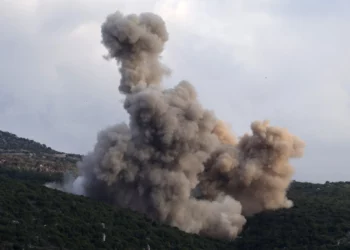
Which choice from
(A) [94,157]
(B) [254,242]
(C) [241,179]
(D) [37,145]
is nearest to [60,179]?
(A) [94,157]

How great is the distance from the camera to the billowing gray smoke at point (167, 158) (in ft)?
173

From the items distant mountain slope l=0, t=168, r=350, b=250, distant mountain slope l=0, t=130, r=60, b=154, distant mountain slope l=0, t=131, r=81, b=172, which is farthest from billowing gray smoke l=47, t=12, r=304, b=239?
distant mountain slope l=0, t=130, r=60, b=154

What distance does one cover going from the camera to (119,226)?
150ft

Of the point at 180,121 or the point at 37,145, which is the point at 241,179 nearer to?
the point at 180,121

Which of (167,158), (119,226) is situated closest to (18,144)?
(167,158)

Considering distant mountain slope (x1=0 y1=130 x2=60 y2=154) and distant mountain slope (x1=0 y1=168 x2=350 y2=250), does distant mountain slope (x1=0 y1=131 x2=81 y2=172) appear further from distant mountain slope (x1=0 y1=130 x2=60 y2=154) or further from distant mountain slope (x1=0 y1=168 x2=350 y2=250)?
distant mountain slope (x1=0 y1=168 x2=350 y2=250)

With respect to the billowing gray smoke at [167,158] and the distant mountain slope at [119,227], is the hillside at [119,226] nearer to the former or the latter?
the distant mountain slope at [119,227]

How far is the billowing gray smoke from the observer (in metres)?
52.7

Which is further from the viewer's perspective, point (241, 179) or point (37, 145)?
point (37, 145)

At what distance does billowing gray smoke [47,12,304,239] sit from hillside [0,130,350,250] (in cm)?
278

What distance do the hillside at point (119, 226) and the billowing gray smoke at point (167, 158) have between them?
9.11ft

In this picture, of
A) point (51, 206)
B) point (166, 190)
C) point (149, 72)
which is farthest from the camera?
point (149, 72)

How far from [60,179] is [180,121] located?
1641 centimetres

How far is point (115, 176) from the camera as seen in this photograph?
52031 millimetres
